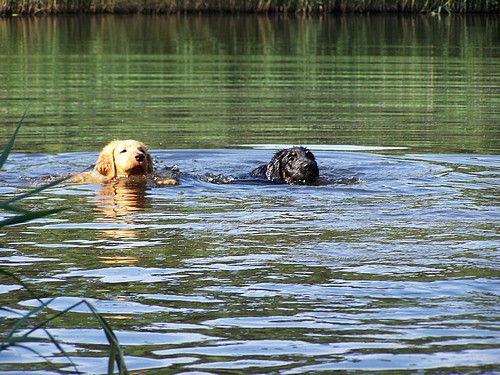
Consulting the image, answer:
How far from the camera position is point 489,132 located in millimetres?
14062

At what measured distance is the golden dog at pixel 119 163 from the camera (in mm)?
11109

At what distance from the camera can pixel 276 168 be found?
35.9ft

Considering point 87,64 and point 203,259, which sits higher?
point 87,64

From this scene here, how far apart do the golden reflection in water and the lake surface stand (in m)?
0.04

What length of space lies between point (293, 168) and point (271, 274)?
4235 mm

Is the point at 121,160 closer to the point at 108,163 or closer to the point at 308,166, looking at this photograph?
the point at 108,163

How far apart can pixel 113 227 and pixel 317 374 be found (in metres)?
3.88

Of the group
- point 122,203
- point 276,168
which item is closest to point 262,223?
point 122,203

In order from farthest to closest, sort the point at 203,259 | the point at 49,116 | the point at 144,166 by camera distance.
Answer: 1. the point at 49,116
2. the point at 144,166
3. the point at 203,259

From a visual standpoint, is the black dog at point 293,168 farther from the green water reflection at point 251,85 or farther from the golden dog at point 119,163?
the green water reflection at point 251,85

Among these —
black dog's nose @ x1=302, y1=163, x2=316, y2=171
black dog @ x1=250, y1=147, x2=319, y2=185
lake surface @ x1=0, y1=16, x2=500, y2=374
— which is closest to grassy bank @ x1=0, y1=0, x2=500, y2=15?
lake surface @ x1=0, y1=16, x2=500, y2=374

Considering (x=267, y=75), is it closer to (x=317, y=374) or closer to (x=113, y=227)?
(x=113, y=227)

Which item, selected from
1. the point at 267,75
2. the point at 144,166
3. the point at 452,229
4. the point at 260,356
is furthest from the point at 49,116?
the point at 260,356

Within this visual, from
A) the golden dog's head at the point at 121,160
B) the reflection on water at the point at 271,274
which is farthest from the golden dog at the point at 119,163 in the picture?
the reflection on water at the point at 271,274
